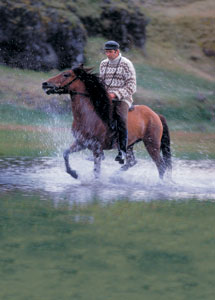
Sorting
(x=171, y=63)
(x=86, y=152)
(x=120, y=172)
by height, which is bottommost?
(x=171, y=63)

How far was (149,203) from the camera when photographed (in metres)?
9.99

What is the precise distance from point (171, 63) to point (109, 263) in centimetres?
2883

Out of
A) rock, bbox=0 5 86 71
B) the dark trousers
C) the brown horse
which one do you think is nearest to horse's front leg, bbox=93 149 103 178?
the brown horse

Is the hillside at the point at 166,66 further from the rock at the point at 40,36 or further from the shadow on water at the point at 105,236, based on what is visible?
the shadow on water at the point at 105,236

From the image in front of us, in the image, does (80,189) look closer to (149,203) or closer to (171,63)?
(149,203)

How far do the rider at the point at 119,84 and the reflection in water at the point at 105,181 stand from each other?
2.47 feet

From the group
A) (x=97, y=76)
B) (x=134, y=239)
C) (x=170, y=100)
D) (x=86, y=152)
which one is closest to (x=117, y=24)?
(x=170, y=100)

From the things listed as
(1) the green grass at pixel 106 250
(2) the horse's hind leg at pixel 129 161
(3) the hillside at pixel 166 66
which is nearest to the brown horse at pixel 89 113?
(2) the horse's hind leg at pixel 129 161

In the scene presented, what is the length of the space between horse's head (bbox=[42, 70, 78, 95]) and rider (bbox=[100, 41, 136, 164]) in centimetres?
62

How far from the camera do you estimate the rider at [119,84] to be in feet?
36.9

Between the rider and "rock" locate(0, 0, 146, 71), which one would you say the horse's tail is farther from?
"rock" locate(0, 0, 146, 71)

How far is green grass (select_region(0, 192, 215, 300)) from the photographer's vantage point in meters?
5.93

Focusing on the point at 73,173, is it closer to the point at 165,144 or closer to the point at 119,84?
the point at 119,84

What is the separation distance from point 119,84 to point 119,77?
0.38 ft
